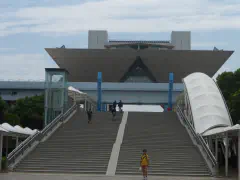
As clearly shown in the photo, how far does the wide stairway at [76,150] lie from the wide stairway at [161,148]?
997 mm

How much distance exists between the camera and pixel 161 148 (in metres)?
29.1

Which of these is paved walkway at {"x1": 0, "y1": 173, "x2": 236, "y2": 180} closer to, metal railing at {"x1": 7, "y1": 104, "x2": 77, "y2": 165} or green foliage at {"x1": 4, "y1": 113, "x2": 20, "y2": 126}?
metal railing at {"x1": 7, "y1": 104, "x2": 77, "y2": 165}

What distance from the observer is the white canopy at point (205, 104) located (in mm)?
31969

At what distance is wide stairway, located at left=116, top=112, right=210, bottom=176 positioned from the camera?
2520 centimetres

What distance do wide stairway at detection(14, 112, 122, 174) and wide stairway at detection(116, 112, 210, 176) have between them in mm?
997

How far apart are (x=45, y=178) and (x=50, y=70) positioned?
16.5 m

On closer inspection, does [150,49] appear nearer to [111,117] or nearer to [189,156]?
[111,117]

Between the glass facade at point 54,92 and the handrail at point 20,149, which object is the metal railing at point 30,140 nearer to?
the handrail at point 20,149

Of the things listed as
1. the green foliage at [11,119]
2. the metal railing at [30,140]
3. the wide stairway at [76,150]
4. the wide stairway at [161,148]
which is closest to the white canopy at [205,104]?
the wide stairway at [161,148]

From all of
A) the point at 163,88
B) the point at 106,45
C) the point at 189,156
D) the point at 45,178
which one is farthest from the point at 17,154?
the point at 106,45

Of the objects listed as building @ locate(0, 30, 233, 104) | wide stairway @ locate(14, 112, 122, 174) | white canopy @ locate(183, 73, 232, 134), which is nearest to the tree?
wide stairway @ locate(14, 112, 122, 174)

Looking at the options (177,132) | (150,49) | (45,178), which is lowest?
(45,178)

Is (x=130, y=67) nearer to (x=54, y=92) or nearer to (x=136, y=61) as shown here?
(x=136, y=61)

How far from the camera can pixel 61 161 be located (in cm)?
2667
